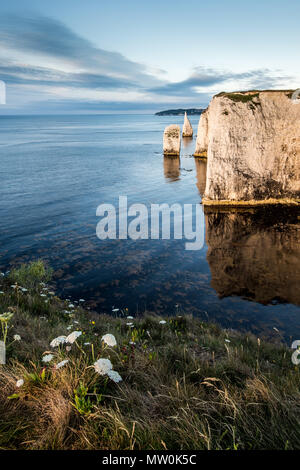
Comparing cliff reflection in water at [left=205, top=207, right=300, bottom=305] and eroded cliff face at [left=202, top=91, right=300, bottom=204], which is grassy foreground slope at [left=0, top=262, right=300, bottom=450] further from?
eroded cliff face at [left=202, top=91, right=300, bottom=204]

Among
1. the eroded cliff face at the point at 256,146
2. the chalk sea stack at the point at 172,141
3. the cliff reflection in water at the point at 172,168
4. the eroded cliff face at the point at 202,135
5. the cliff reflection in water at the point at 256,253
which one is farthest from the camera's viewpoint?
the chalk sea stack at the point at 172,141

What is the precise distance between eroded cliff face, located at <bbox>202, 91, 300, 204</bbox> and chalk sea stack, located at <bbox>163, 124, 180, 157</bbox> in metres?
24.1

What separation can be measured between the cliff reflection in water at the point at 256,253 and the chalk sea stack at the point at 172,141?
27.3 meters

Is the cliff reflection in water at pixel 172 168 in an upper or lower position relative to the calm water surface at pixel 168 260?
upper

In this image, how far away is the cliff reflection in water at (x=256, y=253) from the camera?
36.0 feet

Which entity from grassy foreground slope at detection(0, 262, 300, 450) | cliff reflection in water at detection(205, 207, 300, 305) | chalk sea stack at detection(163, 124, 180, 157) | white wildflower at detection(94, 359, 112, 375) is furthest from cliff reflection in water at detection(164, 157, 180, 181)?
white wildflower at detection(94, 359, 112, 375)

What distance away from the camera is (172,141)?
4609 centimetres

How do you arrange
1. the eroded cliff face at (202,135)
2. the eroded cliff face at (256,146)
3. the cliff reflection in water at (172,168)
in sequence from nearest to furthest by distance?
the eroded cliff face at (256,146)
the cliff reflection in water at (172,168)
the eroded cliff face at (202,135)

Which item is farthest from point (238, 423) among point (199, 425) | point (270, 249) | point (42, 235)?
point (42, 235)

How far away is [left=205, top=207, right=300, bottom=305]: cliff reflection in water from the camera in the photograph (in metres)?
11.0

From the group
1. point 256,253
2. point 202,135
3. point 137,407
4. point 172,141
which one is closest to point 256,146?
point 256,253

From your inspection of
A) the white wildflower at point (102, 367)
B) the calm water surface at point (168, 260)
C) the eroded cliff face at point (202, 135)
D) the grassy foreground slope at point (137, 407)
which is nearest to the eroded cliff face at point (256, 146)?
the calm water surface at point (168, 260)

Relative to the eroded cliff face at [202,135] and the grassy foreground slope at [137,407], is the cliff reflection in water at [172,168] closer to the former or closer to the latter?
the eroded cliff face at [202,135]
